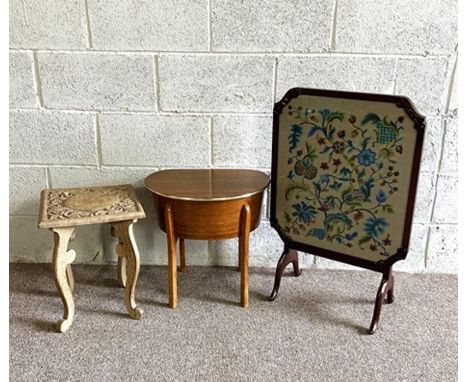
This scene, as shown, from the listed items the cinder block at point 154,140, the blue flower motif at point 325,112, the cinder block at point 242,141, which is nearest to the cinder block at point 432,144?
the blue flower motif at point 325,112

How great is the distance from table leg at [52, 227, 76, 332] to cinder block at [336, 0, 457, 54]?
1.40 metres

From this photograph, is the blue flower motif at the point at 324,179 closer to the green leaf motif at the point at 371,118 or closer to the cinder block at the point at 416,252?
the green leaf motif at the point at 371,118

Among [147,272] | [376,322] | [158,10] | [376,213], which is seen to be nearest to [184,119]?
[158,10]

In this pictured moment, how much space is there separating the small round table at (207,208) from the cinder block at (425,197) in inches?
29.6

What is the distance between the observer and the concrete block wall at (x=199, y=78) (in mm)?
2154

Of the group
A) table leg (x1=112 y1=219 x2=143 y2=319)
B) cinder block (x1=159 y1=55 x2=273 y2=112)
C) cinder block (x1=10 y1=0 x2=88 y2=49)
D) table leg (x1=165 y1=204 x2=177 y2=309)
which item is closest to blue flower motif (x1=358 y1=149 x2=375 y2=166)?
cinder block (x1=159 y1=55 x2=273 y2=112)

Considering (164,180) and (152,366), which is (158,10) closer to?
(164,180)

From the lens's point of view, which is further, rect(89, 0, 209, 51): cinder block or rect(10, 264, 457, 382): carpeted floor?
rect(89, 0, 209, 51): cinder block

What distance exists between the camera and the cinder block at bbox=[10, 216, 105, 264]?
250 centimetres

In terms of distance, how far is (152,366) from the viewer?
1862mm

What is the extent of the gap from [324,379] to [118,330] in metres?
0.85

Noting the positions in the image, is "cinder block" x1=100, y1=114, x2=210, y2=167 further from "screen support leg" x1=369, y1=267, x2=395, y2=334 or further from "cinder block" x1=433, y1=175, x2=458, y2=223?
"cinder block" x1=433, y1=175, x2=458, y2=223

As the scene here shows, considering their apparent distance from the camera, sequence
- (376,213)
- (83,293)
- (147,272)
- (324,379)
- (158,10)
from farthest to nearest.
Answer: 1. (147,272)
2. (83,293)
3. (158,10)
4. (376,213)
5. (324,379)

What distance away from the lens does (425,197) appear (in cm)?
238
